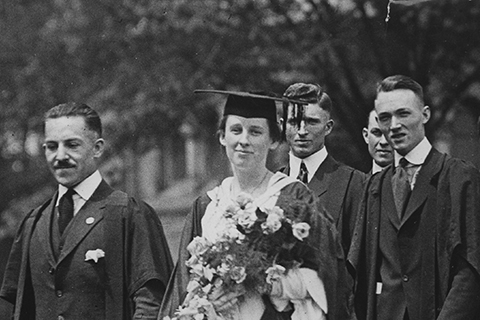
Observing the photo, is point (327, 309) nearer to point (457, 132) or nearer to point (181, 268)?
point (181, 268)

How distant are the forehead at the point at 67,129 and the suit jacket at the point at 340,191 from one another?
1.55 m

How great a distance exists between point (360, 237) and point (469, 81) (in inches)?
181

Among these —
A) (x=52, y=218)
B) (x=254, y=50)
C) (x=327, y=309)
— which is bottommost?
(x=327, y=309)

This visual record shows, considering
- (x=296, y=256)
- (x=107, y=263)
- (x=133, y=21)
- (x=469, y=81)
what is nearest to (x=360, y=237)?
(x=296, y=256)

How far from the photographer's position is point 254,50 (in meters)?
11.4

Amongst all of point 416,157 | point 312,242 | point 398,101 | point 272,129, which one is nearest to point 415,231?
point 416,157

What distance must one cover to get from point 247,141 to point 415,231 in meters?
1.21

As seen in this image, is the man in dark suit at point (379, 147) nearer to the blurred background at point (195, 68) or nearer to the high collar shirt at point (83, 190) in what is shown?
the high collar shirt at point (83, 190)

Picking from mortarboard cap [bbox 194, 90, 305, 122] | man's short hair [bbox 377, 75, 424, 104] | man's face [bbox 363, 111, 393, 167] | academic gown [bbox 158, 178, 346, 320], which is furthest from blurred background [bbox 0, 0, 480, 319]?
academic gown [bbox 158, 178, 346, 320]

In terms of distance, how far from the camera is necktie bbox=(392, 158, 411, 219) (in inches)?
250

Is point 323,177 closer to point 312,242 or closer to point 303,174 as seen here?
point 303,174

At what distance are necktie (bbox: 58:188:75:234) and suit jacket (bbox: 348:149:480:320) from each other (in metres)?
1.71

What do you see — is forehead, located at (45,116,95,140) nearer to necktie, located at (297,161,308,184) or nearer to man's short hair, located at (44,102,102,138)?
man's short hair, located at (44,102,102,138)

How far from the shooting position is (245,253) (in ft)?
17.7
